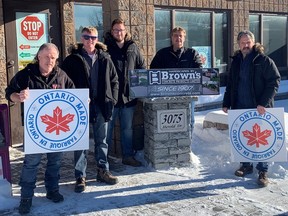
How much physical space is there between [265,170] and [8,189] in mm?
2940

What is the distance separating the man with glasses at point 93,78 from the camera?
4.61 metres

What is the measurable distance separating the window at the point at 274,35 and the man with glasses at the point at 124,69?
6.22 meters

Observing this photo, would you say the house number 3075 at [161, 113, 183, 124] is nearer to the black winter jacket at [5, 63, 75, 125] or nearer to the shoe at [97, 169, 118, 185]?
the shoe at [97, 169, 118, 185]

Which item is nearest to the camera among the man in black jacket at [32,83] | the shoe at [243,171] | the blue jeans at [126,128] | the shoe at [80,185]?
the man in black jacket at [32,83]

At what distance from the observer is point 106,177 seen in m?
4.87

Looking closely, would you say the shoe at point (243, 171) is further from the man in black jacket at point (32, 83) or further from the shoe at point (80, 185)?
the man in black jacket at point (32, 83)

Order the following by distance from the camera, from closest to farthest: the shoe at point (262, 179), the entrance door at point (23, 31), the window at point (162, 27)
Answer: the shoe at point (262, 179) → the entrance door at point (23, 31) → the window at point (162, 27)

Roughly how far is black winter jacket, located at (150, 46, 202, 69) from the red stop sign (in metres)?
2.35

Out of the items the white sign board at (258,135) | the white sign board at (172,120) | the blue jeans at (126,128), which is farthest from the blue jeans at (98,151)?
the white sign board at (258,135)

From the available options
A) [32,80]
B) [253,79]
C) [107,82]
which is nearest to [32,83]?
[32,80]

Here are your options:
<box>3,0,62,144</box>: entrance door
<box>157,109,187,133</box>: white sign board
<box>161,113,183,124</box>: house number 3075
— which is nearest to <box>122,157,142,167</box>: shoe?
<box>157,109,187,133</box>: white sign board

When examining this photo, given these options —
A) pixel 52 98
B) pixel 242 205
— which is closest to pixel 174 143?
pixel 242 205

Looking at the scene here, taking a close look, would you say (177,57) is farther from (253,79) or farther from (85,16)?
(85,16)

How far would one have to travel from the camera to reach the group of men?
409cm
